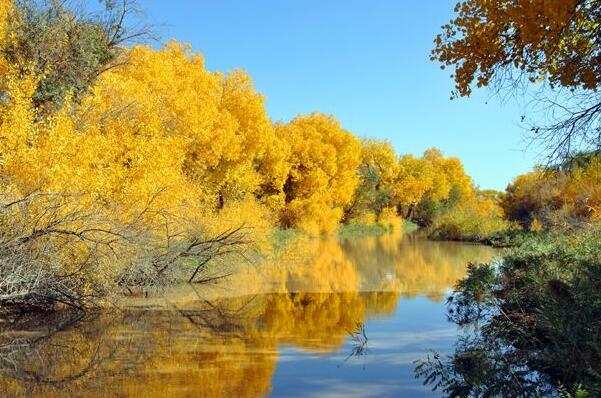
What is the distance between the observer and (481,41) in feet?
27.4

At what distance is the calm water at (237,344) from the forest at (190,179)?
70cm

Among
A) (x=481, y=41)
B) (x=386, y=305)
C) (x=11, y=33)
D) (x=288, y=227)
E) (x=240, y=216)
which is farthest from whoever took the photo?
(x=288, y=227)

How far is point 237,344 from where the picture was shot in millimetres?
9164

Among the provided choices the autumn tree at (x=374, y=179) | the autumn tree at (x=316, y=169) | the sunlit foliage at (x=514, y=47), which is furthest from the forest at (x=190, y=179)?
the autumn tree at (x=374, y=179)

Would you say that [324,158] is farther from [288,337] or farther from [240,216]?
[288,337]

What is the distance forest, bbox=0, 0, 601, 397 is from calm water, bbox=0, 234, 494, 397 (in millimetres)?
701

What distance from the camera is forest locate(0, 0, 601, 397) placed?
6910 mm

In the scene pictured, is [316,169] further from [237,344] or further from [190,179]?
[237,344]

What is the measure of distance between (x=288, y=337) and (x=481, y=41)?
5656mm

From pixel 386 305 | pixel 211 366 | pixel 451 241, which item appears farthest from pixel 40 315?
pixel 451 241

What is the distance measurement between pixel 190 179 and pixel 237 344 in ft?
49.8

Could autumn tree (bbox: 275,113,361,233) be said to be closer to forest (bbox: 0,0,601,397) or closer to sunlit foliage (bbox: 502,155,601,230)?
forest (bbox: 0,0,601,397)

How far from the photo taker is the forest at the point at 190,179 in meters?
6.91

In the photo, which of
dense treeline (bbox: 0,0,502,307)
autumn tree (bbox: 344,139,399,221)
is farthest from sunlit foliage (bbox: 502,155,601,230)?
autumn tree (bbox: 344,139,399,221)
